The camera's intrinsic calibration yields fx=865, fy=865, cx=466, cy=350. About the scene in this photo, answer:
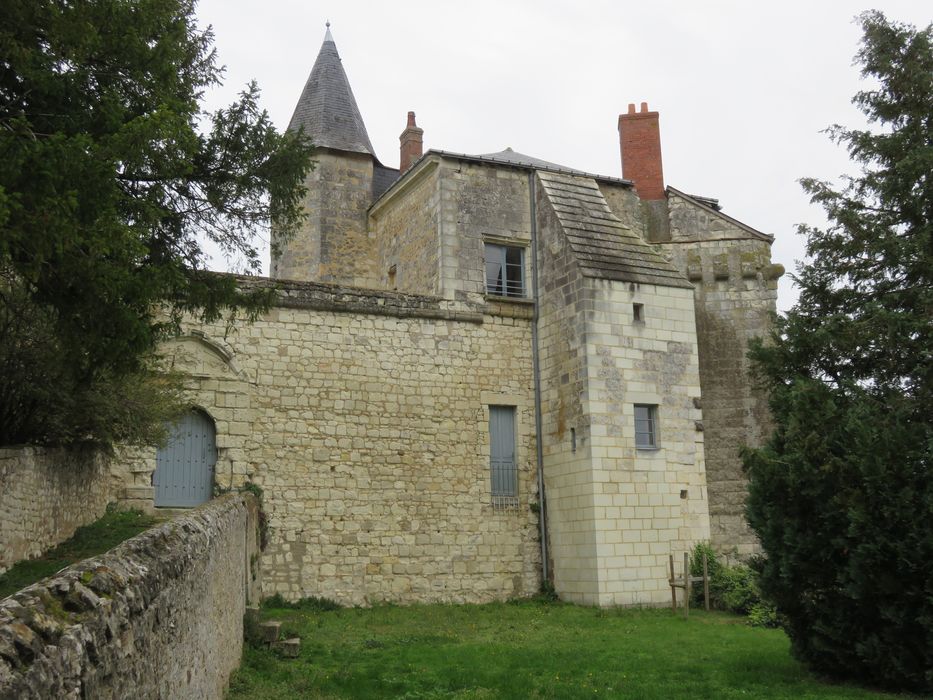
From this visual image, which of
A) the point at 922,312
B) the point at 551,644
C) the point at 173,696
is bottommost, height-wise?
the point at 551,644

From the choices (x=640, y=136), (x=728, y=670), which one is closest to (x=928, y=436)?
(x=728, y=670)

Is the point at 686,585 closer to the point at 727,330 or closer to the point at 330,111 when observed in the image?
the point at 727,330

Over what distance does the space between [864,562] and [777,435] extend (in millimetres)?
1547

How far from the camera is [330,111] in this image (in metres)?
20.4

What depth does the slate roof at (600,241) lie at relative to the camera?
14883mm

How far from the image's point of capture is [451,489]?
567 inches

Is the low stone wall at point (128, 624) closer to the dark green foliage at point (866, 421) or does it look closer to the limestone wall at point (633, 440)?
the dark green foliage at point (866, 421)

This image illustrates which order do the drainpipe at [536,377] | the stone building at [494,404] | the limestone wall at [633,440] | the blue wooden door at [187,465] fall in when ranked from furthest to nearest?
the drainpipe at [536,377]
the limestone wall at [633,440]
the stone building at [494,404]
the blue wooden door at [187,465]

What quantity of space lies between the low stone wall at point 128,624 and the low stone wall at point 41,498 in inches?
105

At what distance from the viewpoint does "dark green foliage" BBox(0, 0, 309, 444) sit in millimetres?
6375

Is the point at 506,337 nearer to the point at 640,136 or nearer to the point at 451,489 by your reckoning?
the point at 451,489

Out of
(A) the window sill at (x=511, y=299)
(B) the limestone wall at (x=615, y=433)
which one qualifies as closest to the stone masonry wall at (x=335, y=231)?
(A) the window sill at (x=511, y=299)

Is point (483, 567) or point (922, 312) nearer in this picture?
point (922, 312)

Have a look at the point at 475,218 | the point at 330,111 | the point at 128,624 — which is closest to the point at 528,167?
the point at 475,218
